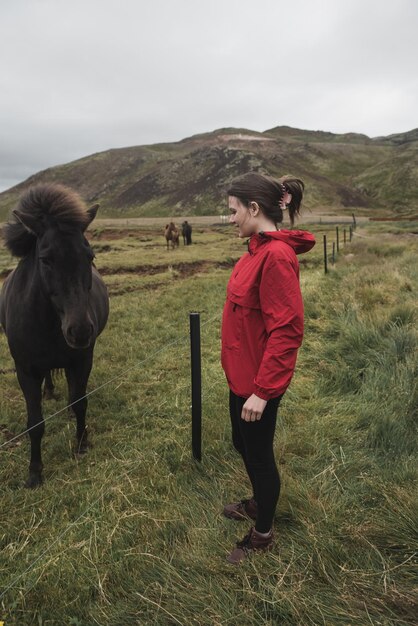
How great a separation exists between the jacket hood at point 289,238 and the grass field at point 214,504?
1.59 meters

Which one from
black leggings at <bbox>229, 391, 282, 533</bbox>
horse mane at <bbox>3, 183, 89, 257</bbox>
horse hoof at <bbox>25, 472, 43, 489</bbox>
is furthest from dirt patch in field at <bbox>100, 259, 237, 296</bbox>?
black leggings at <bbox>229, 391, 282, 533</bbox>

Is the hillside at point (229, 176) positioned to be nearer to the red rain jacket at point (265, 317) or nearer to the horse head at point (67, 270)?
the horse head at point (67, 270)

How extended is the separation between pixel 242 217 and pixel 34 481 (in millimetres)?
2929

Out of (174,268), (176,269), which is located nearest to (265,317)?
(176,269)

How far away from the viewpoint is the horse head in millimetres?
2959

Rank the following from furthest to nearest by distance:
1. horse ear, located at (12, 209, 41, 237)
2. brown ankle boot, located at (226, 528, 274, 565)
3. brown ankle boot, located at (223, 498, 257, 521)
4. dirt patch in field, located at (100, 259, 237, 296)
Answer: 1. dirt patch in field, located at (100, 259, 237, 296)
2. horse ear, located at (12, 209, 41, 237)
3. brown ankle boot, located at (223, 498, 257, 521)
4. brown ankle boot, located at (226, 528, 274, 565)

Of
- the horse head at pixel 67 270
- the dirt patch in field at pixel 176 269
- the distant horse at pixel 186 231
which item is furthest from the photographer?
the distant horse at pixel 186 231

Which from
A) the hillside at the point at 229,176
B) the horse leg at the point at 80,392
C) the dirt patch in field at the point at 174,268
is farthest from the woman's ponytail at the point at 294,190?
the hillside at the point at 229,176

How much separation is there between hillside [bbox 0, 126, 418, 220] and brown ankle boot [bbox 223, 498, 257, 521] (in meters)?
65.5

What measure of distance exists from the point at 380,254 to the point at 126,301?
30.9ft

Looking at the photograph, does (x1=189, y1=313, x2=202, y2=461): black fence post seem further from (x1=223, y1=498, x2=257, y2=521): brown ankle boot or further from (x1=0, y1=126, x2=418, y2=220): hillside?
(x1=0, y1=126, x2=418, y2=220): hillside

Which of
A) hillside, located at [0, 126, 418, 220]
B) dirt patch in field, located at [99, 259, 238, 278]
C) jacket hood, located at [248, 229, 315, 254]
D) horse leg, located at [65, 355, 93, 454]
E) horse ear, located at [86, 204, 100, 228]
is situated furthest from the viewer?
hillside, located at [0, 126, 418, 220]

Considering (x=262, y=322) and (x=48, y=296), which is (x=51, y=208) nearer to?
(x=48, y=296)

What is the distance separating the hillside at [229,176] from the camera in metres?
79.7
